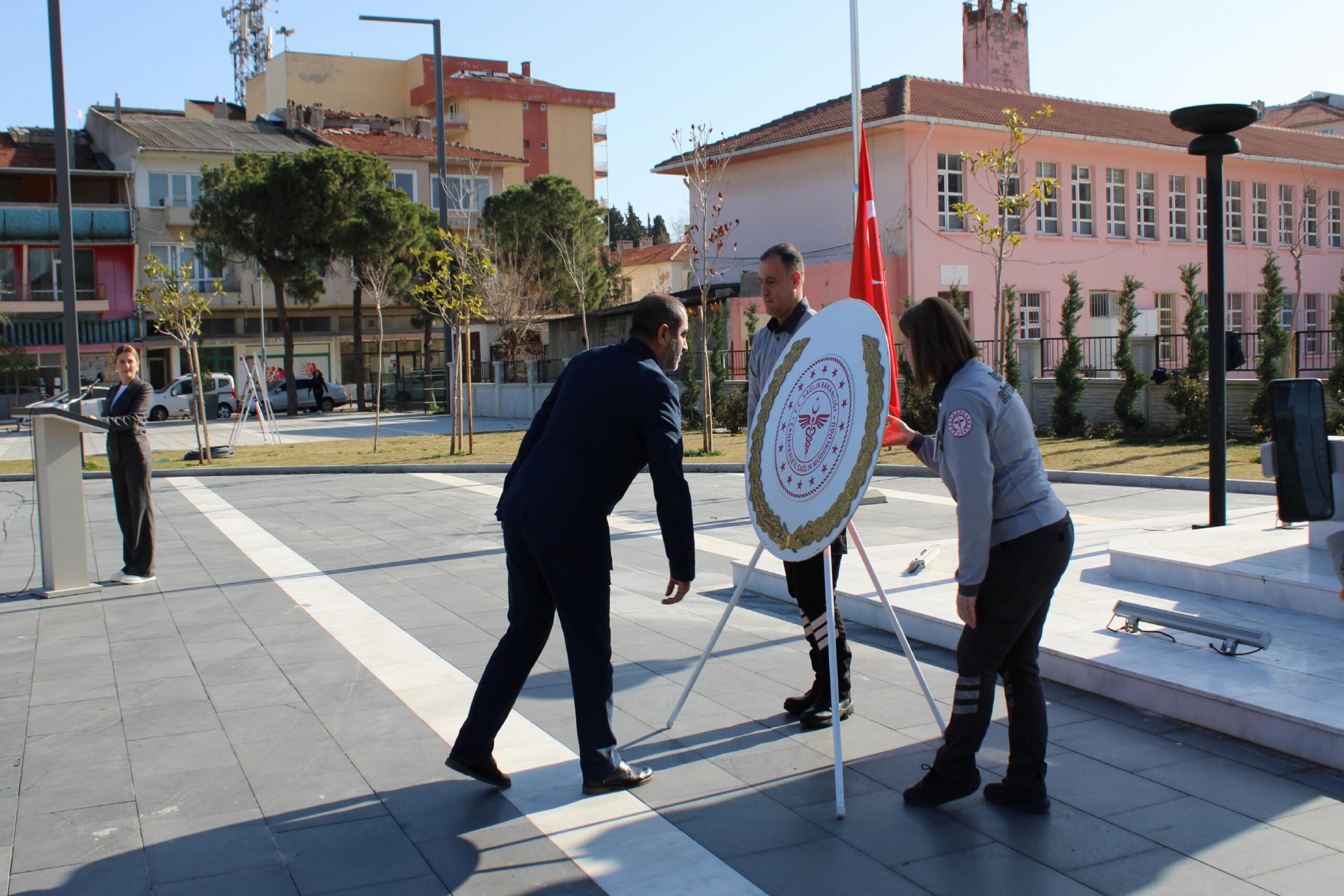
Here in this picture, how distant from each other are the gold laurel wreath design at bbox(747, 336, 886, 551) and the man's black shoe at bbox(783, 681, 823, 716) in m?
0.96

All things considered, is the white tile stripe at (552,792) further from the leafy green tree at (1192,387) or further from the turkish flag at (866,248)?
the leafy green tree at (1192,387)

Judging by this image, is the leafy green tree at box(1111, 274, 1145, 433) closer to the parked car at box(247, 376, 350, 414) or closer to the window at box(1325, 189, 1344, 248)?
the window at box(1325, 189, 1344, 248)

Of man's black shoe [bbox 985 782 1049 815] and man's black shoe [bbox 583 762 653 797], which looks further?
man's black shoe [bbox 583 762 653 797]

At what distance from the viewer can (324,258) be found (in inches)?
1670

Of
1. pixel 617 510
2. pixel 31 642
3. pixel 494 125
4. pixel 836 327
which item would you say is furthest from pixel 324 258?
pixel 836 327

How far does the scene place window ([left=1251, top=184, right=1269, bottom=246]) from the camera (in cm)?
3800

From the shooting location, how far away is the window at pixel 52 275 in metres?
48.8

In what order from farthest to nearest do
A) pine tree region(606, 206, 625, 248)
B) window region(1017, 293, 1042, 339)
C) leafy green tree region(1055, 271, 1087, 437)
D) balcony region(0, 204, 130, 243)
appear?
pine tree region(606, 206, 625, 248), balcony region(0, 204, 130, 243), window region(1017, 293, 1042, 339), leafy green tree region(1055, 271, 1087, 437)

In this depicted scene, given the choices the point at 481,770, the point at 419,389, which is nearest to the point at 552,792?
the point at 481,770

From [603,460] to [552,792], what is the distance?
1307 mm

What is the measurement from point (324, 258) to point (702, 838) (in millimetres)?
41920

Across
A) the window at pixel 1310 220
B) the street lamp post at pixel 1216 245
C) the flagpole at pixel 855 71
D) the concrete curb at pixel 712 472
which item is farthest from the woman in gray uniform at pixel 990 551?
the window at pixel 1310 220

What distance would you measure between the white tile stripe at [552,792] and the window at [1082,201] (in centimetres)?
3179

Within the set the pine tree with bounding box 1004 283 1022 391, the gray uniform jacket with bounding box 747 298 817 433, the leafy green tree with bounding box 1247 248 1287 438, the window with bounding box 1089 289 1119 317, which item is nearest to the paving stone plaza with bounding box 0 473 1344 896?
the gray uniform jacket with bounding box 747 298 817 433
